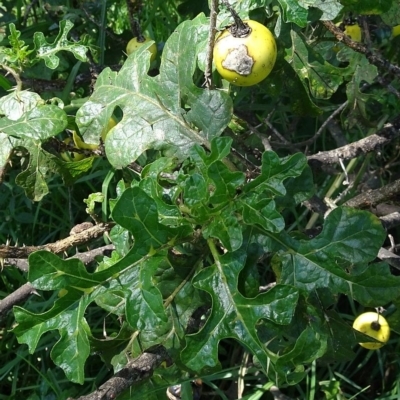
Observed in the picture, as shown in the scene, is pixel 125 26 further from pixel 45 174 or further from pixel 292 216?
pixel 45 174

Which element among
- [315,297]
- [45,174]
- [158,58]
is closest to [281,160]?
[315,297]

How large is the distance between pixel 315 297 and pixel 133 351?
0.45 m

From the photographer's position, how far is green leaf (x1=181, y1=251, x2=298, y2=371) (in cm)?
127

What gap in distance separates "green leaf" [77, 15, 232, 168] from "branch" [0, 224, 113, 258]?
19 cm

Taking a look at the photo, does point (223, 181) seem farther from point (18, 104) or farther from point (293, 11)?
point (18, 104)

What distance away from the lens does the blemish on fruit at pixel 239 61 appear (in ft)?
4.50

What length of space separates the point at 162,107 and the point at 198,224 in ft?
1.25

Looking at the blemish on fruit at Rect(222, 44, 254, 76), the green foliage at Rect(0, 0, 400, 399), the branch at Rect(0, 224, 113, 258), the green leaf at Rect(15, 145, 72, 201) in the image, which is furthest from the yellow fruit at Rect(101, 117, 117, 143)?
the blemish on fruit at Rect(222, 44, 254, 76)

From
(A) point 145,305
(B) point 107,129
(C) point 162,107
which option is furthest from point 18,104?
(A) point 145,305

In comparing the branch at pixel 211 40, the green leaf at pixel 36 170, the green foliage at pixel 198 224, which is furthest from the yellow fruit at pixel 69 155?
the branch at pixel 211 40

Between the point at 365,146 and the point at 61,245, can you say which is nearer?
the point at 61,245

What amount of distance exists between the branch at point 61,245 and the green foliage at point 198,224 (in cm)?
5

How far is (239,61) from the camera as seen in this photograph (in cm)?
138

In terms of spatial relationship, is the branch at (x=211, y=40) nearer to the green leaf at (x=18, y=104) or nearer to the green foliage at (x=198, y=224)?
the green foliage at (x=198, y=224)
